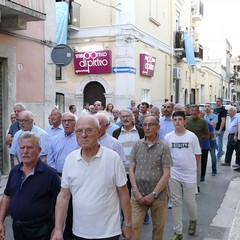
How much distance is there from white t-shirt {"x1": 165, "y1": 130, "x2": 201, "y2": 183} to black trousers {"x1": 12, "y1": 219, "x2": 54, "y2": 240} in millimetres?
2172

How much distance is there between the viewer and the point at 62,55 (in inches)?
380

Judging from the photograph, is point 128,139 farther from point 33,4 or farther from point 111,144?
point 33,4

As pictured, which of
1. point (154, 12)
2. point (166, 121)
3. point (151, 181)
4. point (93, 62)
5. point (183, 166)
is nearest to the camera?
point (151, 181)

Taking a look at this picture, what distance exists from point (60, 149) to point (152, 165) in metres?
1.43

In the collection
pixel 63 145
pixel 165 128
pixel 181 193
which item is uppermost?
pixel 165 128

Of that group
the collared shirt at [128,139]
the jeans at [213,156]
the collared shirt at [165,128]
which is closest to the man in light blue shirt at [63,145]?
the collared shirt at [128,139]

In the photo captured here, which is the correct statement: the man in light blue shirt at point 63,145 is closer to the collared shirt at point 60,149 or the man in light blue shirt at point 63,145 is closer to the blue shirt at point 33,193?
the collared shirt at point 60,149

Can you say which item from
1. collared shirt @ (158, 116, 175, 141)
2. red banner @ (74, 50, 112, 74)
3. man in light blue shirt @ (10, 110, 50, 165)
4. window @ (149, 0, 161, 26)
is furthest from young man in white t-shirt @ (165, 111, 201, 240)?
window @ (149, 0, 161, 26)

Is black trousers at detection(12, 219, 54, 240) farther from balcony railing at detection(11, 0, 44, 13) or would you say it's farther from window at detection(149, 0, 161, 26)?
window at detection(149, 0, 161, 26)

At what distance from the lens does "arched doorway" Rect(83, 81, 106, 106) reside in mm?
17527

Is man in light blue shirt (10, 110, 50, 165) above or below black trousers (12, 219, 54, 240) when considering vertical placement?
above

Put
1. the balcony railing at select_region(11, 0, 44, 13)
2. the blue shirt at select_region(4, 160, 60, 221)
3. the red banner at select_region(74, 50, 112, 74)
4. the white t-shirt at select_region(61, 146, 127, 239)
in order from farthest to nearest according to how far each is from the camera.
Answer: the red banner at select_region(74, 50, 112, 74) < the balcony railing at select_region(11, 0, 44, 13) < the blue shirt at select_region(4, 160, 60, 221) < the white t-shirt at select_region(61, 146, 127, 239)

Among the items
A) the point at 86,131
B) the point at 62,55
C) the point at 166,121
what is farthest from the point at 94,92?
the point at 86,131

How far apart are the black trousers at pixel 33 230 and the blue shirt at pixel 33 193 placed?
0.05m
